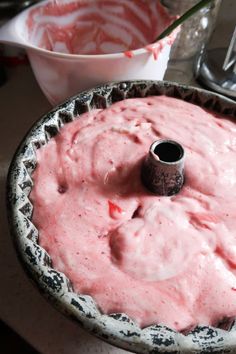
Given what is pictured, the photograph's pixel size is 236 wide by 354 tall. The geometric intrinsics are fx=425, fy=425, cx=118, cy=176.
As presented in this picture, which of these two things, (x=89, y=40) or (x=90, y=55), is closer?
(x=90, y=55)

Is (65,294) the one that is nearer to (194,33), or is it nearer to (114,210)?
(114,210)

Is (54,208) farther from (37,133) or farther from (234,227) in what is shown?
(234,227)

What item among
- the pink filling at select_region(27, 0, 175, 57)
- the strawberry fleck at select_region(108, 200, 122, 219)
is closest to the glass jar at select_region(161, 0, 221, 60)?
the pink filling at select_region(27, 0, 175, 57)

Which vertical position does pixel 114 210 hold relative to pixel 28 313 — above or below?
above

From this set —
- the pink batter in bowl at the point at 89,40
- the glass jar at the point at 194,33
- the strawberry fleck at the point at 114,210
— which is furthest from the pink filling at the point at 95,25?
the strawberry fleck at the point at 114,210

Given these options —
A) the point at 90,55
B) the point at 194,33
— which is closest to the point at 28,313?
the point at 90,55

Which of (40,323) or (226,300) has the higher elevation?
(226,300)

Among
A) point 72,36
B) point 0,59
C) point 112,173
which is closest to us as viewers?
point 112,173

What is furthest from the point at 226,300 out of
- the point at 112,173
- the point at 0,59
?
the point at 0,59
